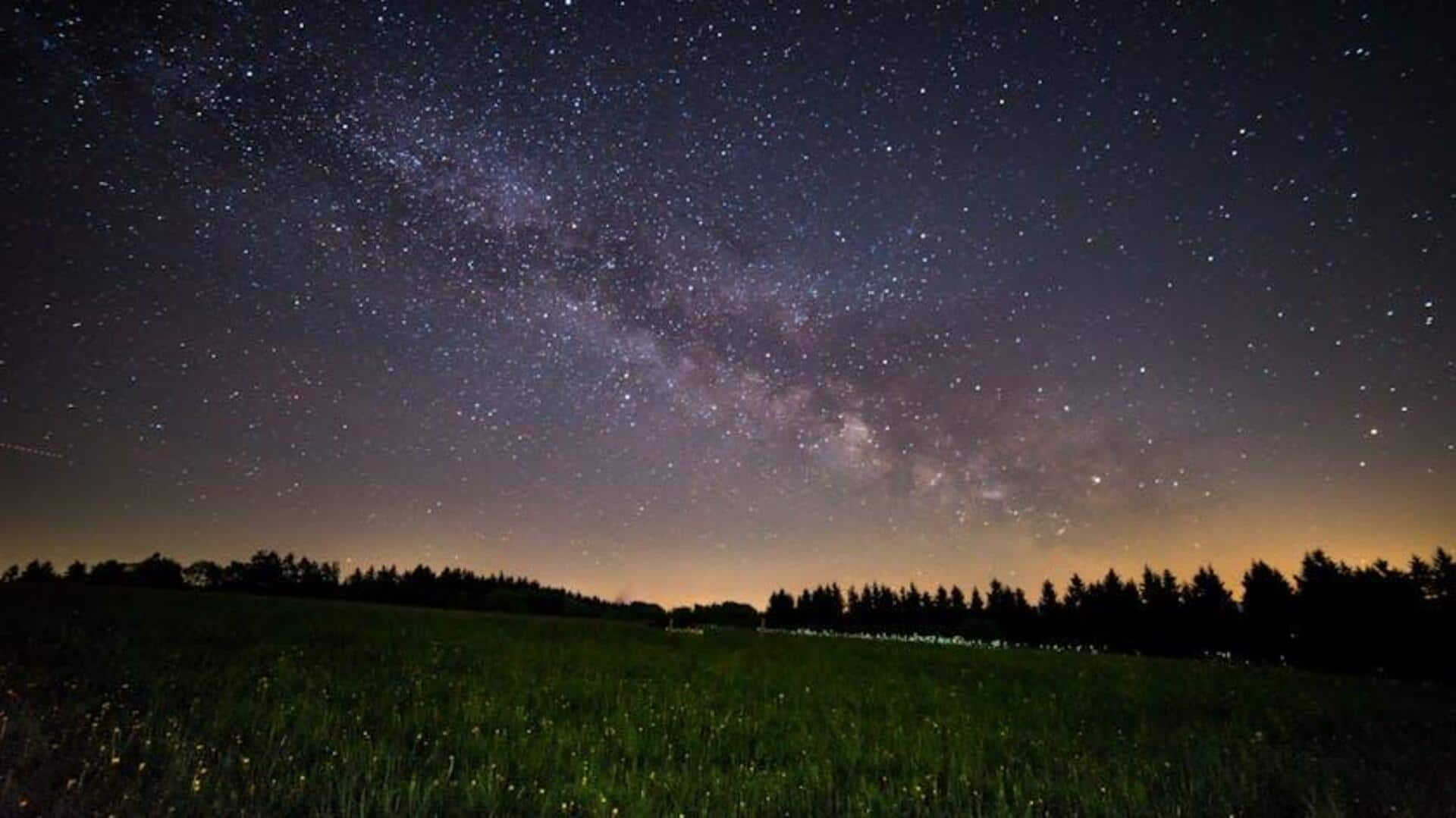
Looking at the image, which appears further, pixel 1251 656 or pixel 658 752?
pixel 1251 656

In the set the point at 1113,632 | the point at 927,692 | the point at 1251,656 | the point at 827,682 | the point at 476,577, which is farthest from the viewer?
the point at 476,577

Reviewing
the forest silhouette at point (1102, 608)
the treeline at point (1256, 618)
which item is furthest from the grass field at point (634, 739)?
the treeline at point (1256, 618)

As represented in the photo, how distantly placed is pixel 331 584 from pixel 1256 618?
464ft

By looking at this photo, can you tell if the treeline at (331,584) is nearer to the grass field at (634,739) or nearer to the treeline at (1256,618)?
the treeline at (1256,618)

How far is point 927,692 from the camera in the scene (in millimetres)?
14367

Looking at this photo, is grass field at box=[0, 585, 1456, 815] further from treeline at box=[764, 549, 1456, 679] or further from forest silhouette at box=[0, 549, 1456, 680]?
treeline at box=[764, 549, 1456, 679]

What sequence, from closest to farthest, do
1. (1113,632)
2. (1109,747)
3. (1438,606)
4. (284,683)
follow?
(1109,747) < (284,683) < (1438,606) < (1113,632)

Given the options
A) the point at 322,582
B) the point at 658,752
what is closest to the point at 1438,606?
the point at 658,752

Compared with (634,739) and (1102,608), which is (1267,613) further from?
(634,739)

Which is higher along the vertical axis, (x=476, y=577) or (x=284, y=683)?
(x=476, y=577)

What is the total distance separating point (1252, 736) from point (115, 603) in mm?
40759

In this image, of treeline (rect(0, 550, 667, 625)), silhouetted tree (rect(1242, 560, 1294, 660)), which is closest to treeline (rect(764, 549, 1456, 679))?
silhouetted tree (rect(1242, 560, 1294, 660))

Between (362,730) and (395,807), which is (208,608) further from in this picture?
(395,807)

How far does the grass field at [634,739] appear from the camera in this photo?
19.0 ft
